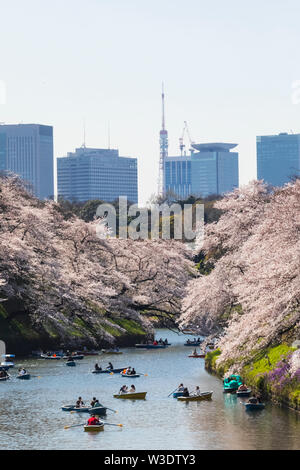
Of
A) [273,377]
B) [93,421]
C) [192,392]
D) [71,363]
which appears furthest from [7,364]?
[273,377]

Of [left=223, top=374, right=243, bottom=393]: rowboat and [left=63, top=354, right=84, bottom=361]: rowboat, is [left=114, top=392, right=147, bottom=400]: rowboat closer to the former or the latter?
[left=223, top=374, right=243, bottom=393]: rowboat

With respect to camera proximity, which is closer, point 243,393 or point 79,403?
point 79,403

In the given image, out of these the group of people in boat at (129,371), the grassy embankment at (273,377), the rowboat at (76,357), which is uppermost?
the grassy embankment at (273,377)

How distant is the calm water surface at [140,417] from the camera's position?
41875 mm

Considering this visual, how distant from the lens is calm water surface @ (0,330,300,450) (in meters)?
41.9

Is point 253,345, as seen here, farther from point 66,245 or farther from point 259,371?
point 66,245

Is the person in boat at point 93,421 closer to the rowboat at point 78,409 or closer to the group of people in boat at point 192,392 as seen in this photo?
the rowboat at point 78,409

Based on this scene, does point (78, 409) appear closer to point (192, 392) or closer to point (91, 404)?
point (91, 404)

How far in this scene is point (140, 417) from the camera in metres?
48.5

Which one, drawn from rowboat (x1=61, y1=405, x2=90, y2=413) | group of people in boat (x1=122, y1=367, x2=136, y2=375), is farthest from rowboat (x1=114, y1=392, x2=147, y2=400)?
group of people in boat (x1=122, y1=367, x2=136, y2=375)

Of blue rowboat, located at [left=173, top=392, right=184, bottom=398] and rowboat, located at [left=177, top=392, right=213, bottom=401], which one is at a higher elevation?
rowboat, located at [left=177, top=392, right=213, bottom=401]

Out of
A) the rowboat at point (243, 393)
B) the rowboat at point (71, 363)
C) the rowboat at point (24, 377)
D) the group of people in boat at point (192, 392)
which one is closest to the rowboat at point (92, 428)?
the group of people in boat at point (192, 392)

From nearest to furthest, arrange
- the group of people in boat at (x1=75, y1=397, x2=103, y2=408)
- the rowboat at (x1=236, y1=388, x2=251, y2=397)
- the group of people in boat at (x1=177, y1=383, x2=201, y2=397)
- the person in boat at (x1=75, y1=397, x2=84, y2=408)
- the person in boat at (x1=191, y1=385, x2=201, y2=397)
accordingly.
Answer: the group of people in boat at (x1=75, y1=397, x2=103, y2=408) → the person in boat at (x1=75, y1=397, x2=84, y2=408) → the rowboat at (x1=236, y1=388, x2=251, y2=397) → the person in boat at (x1=191, y1=385, x2=201, y2=397) → the group of people in boat at (x1=177, y1=383, x2=201, y2=397)
